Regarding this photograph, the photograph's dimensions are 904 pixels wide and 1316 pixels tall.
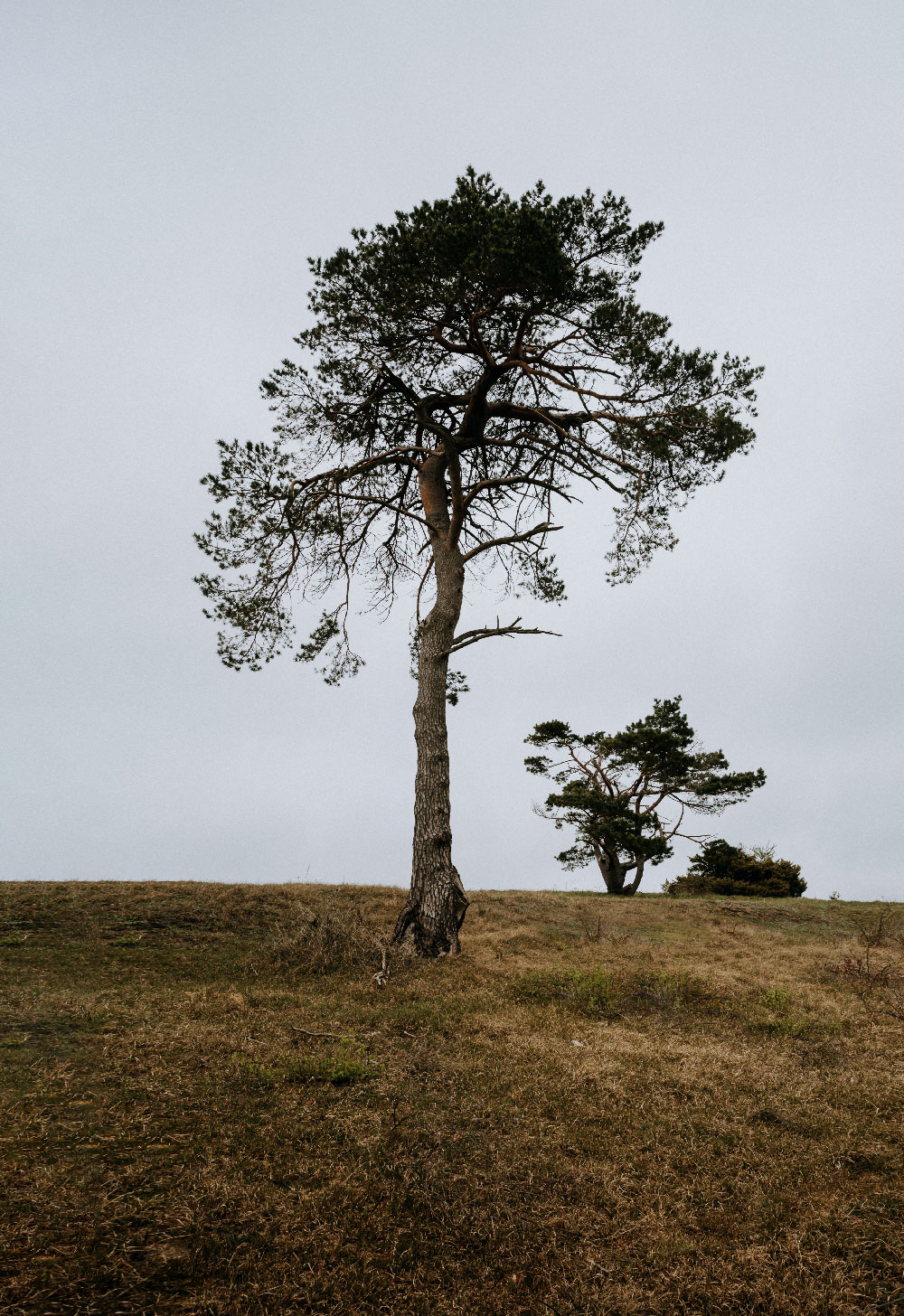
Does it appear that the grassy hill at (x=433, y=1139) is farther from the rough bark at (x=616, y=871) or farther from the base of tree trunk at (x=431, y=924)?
the rough bark at (x=616, y=871)

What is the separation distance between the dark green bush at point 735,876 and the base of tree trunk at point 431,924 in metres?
13.7

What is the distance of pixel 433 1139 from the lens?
160 inches

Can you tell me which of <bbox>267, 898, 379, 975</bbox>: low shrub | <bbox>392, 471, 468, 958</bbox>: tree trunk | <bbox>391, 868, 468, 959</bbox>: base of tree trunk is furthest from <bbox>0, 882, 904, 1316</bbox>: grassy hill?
<bbox>392, 471, 468, 958</bbox>: tree trunk

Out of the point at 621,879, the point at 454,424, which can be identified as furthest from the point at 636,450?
the point at 621,879

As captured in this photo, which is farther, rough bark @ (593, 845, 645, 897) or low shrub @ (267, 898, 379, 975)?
rough bark @ (593, 845, 645, 897)

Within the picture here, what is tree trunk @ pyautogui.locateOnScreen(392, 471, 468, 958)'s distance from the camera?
9992mm

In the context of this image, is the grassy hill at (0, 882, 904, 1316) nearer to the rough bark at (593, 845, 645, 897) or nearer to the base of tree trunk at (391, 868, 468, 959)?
the base of tree trunk at (391, 868, 468, 959)

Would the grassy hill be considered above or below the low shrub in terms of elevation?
below

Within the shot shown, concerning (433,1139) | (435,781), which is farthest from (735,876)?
(433,1139)

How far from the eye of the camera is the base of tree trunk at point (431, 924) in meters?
9.77

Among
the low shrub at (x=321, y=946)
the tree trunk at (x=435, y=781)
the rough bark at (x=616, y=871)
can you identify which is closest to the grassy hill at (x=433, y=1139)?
the low shrub at (x=321, y=946)

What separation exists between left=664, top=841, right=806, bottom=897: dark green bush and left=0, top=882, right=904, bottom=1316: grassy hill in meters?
13.7

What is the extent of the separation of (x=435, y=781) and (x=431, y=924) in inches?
82.7

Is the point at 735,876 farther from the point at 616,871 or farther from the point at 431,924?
the point at 431,924
